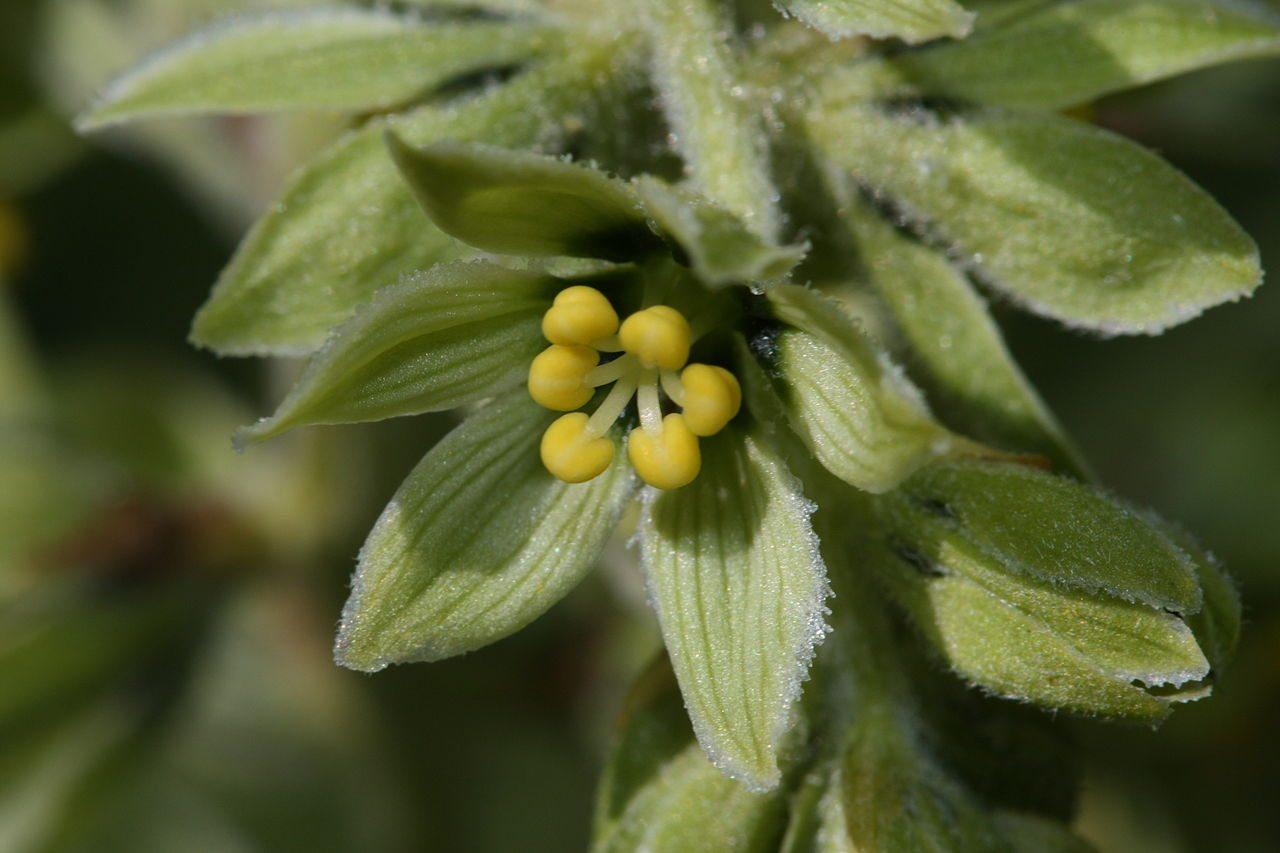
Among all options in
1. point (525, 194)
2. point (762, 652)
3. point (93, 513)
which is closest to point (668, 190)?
point (525, 194)

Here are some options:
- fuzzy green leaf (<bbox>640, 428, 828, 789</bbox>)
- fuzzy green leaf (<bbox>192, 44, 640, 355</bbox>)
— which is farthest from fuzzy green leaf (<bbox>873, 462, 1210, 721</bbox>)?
fuzzy green leaf (<bbox>192, 44, 640, 355</bbox>)

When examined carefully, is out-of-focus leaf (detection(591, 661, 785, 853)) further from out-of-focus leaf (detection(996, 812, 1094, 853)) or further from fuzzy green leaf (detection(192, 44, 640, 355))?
fuzzy green leaf (detection(192, 44, 640, 355))

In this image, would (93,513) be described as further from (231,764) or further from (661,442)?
(661,442)

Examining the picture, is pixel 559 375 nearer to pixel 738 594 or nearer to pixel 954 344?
pixel 738 594

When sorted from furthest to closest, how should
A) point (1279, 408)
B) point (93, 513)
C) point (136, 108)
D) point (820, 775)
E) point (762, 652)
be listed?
point (1279, 408), point (93, 513), point (136, 108), point (820, 775), point (762, 652)

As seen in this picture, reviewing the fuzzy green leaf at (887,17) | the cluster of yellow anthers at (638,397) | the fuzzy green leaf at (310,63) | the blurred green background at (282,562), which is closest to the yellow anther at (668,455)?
the cluster of yellow anthers at (638,397)
